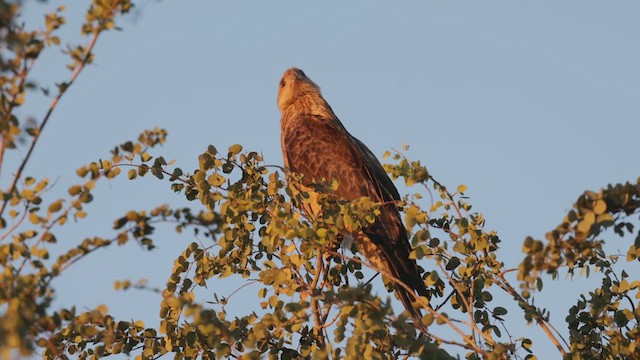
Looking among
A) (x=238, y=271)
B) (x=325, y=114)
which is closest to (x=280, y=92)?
(x=325, y=114)

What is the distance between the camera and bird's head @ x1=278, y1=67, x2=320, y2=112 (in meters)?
10.2

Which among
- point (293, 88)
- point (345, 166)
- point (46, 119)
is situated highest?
point (293, 88)

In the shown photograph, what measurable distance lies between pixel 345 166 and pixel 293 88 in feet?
6.51

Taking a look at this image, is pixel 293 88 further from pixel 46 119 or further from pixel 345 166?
pixel 46 119

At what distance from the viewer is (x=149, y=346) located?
5.14 meters

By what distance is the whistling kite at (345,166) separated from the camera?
297 inches

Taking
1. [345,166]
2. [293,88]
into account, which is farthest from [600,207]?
[293,88]

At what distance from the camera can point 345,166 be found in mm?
8586

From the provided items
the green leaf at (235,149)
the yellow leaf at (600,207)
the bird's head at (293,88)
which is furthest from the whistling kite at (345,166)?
the yellow leaf at (600,207)

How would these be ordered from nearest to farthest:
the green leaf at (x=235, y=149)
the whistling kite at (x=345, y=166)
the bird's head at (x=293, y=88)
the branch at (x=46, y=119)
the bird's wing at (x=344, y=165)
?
the branch at (x=46, y=119)
the green leaf at (x=235, y=149)
the whistling kite at (x=345, y=166)
the bird's wing at (x=344, y=165)
the bird's head at (x=293, y=88)

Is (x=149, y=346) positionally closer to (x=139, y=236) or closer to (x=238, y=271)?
(x=238, y=271)

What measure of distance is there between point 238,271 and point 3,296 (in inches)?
112

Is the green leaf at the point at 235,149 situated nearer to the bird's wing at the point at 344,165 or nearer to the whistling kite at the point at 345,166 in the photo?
the whistling kite at the point at 345,166

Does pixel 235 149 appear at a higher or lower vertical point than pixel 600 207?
higher
